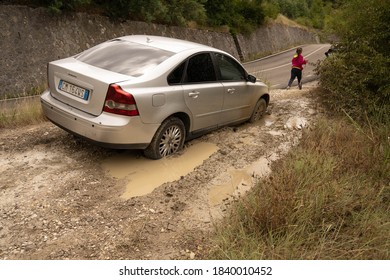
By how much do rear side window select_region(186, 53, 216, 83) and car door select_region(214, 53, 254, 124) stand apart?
0.21 m

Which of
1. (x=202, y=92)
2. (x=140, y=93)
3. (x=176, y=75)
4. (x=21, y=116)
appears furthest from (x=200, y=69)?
(x=21, y=116)

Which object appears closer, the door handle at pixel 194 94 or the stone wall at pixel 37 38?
the door handle at pixel 194 94

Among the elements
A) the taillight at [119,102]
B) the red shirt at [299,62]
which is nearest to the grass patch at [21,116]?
the taillight at [119,102]

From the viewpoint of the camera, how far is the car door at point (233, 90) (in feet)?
19.2

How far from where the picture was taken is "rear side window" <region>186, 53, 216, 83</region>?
5.12 meters

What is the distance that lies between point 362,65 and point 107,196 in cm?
646

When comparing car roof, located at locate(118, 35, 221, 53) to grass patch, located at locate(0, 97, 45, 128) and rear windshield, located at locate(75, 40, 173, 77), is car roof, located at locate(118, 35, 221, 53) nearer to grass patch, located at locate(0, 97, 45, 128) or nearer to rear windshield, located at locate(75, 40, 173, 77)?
rear windshield, located at locate(75, 40, 173, 77)

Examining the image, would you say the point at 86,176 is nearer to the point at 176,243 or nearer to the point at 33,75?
the point at 176,243

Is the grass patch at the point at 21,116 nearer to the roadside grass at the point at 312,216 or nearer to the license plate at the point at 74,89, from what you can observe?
the license plate at the point at 74,89

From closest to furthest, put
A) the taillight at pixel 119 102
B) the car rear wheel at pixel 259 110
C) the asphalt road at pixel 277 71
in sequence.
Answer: the taillight at pixel 119 102, the car rear wheel at pixel 259 110, the asphalt road at pixel 277 71

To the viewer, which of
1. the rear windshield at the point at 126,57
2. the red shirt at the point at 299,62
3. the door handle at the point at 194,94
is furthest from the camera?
the red shirt at the point at 299,62

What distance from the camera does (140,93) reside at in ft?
14.2

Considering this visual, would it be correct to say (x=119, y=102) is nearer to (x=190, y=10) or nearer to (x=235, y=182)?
(x=235, y=182)

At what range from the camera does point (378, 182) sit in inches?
171
